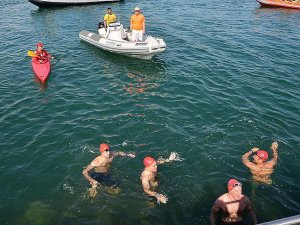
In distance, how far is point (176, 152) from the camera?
11.9 metres

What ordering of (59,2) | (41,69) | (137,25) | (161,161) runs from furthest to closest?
(59,2), (137,25), (41,69), (161,161)

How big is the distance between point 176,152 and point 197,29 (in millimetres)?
15399

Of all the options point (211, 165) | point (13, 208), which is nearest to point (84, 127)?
point (13, 208)

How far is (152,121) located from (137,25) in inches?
304

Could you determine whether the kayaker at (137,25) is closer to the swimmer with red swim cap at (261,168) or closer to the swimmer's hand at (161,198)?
the swimmer with red swim cap at (261,168)

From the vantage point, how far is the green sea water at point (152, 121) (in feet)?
32.1

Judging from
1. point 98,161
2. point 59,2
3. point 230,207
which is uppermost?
point 59,2

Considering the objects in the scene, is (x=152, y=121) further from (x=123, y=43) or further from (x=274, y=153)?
(x=123, y=43)

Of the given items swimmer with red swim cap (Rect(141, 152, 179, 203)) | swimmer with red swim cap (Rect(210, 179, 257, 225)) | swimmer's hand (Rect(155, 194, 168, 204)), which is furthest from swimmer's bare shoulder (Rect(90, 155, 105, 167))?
swimmer with red swim cap (Rect(210, 179, 257, 225))

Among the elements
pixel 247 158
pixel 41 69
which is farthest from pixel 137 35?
pixel 247 158

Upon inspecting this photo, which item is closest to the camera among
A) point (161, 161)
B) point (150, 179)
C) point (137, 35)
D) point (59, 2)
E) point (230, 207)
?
point (230, 207)

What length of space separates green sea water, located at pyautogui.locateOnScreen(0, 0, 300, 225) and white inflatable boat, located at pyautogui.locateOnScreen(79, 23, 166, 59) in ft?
1.85

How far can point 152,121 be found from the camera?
1371 centimetres

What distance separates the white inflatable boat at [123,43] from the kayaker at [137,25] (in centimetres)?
41
